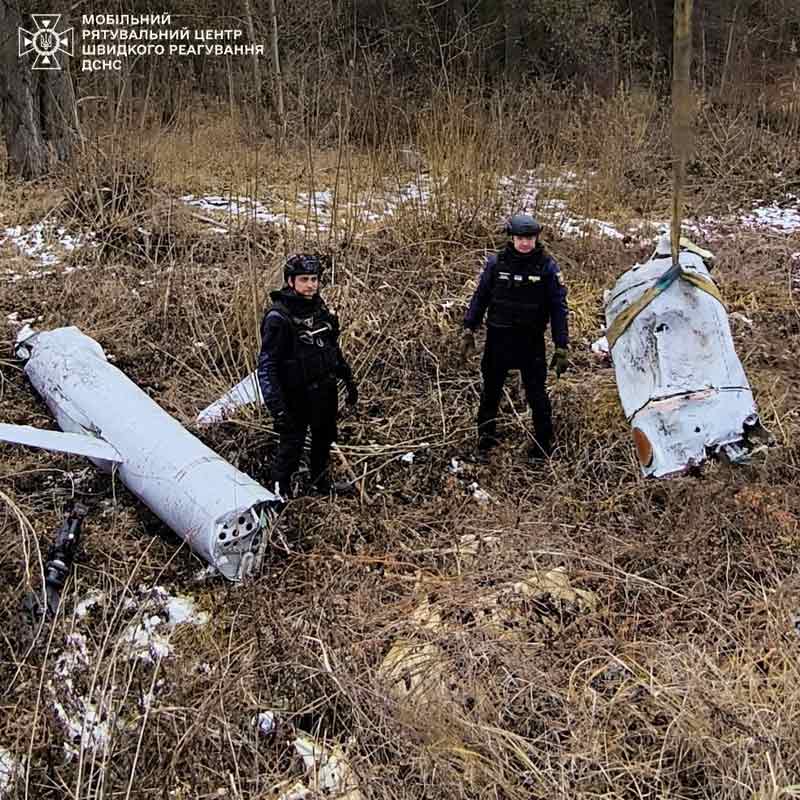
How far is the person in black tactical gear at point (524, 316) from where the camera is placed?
3914mm

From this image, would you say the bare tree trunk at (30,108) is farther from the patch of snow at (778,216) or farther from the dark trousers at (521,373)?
the patch of snow at (778,216)

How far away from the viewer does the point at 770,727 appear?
8.21 feet

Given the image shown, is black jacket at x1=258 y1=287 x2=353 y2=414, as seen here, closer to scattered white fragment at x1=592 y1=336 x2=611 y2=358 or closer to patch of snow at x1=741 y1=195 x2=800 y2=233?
scattered white fragment at x1=592 y1=336 x2=611 y2=358

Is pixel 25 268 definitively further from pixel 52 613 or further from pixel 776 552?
pixel 776 552

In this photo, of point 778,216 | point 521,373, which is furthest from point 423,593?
point 778,216

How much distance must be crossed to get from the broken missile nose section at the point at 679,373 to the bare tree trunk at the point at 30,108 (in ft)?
18.7

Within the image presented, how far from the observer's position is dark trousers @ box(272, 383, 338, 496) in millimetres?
3750

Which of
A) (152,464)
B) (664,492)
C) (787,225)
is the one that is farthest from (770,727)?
(787,225)

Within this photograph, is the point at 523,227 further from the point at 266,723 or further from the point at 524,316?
the point at 266,723

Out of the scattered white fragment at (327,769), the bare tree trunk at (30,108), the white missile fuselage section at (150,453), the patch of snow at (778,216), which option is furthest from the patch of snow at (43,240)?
the patch of snow at (778,216)

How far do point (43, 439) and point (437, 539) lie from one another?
1.84m

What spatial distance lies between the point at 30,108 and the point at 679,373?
6668 millimetres

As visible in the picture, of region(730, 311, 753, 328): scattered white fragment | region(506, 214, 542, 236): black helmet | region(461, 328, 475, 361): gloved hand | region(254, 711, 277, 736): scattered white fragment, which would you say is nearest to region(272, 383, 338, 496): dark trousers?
region(461, 328, 475, 361): gloved hand

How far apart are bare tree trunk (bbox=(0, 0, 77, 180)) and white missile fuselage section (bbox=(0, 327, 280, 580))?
3923 millimetres
